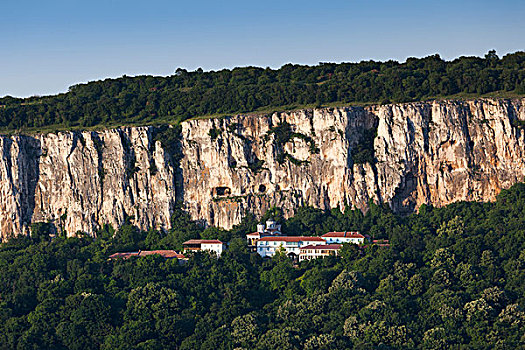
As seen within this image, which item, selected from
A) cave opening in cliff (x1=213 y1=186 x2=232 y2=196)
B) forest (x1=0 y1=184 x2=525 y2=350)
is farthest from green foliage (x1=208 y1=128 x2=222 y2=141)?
forest (x1=0 y1=184 x2=525 y2=350)

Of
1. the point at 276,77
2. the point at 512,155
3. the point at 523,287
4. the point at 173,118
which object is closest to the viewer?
the point at 523,287

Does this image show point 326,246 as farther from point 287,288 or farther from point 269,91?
point 269,91

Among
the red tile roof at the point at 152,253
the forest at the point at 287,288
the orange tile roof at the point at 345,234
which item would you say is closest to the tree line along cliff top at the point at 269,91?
the forest at the point at 287,288

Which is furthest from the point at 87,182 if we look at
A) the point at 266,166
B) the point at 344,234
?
the point at 344,234

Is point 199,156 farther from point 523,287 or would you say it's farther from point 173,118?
point 523,287

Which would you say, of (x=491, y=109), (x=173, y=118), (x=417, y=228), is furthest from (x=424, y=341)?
(x=173, y=118)

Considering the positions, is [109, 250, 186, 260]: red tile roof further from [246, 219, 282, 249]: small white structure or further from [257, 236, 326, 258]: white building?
[257, 236, 326, 258]: white building
